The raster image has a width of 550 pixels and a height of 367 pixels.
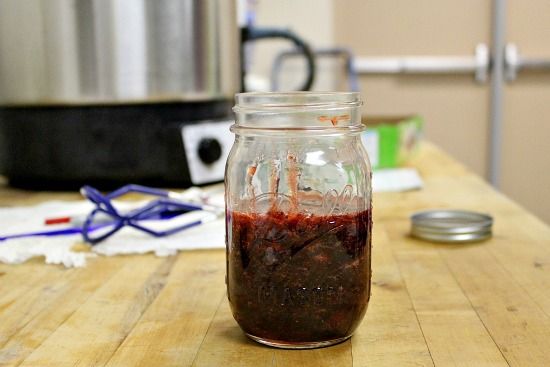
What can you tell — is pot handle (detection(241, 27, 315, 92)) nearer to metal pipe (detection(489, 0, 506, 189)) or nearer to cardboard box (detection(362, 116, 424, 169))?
cardboard box (detection(362, 116, 424, 169))

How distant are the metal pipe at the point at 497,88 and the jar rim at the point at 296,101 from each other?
2735 mm

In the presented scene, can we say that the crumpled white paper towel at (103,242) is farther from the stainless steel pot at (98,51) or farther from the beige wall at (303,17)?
the beige wall at (303,17)

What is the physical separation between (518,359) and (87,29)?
79 centimetres

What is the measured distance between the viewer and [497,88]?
3.04 m

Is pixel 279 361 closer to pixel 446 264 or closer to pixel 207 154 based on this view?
pixel 446 264

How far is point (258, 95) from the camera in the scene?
0.47 meters

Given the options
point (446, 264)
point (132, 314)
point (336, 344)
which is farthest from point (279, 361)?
point (446, 264)

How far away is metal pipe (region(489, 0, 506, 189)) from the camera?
9.85 ft

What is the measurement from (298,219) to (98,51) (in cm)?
67

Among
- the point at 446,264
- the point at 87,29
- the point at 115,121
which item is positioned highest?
the point at 87,29

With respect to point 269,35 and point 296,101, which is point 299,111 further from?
point 269,35

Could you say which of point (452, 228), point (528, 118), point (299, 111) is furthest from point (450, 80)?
point (299, 111)

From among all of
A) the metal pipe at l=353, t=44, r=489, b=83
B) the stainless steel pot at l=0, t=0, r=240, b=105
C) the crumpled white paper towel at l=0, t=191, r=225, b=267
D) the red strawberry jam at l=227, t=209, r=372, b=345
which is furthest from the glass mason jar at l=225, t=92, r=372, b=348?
the metal pipe at l=353, t=44, r=489, b=83

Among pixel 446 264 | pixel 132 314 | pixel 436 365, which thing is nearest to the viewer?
pixel 436 365
